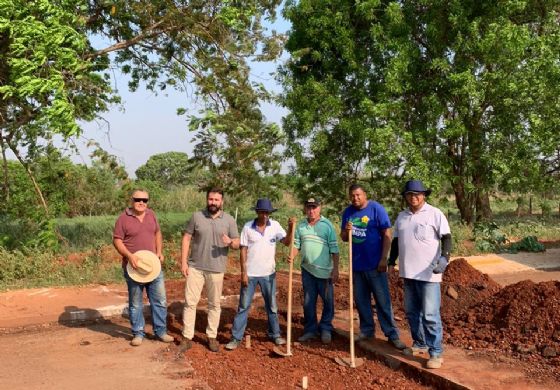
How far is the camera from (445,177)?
14.3 m

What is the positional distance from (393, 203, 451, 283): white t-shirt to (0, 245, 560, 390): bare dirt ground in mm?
985

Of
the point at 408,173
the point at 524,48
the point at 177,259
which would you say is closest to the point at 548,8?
the point at 524,48

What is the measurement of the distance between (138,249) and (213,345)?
1369 millimetres

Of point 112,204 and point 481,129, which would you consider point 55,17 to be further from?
point 112,204

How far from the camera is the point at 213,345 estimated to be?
5953 mm

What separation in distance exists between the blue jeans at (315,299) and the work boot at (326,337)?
4cm

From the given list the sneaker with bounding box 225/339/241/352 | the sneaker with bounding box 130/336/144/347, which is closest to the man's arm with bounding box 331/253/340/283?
the sneaker with bounding box 225/339/241/352

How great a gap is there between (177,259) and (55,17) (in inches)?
194

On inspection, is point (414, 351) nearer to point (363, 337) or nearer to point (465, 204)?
point (363, 337)

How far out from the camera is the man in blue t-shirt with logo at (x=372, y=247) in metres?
5.69

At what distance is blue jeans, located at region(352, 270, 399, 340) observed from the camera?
576 centimetres

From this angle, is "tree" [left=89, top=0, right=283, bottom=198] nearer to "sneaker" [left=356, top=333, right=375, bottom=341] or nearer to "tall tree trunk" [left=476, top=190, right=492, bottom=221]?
"sneaker" [left=356, top=333, right=375, bottom=341]

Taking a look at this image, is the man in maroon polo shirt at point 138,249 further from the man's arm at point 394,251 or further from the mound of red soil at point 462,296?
the mound of red soil at point 462,296

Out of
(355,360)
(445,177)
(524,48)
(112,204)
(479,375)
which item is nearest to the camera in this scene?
(479,375)
